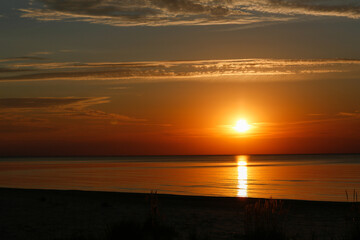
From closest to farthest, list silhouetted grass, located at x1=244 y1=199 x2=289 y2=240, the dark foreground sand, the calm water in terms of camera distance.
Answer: silhouetted grass, located at x1=244 y1=199 x2=289 y2=240 < the dark foreground sand < the calm water

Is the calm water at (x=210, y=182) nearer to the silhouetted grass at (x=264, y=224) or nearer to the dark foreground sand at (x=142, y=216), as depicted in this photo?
the dark foreground sand at (x=142, y=216)

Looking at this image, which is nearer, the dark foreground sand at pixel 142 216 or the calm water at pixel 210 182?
the dark foreground sand at pixel 142 216

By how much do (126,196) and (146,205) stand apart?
4.79 meters

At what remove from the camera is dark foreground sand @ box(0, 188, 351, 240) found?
45.0ft

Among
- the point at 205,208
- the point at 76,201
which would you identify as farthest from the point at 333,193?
the point at 76,201

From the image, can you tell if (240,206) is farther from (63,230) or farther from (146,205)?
(63,230)

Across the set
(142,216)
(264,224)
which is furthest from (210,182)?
→ (264,224)

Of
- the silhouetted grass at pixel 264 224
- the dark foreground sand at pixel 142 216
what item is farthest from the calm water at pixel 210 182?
the silhouetted grass at pixel 264 224

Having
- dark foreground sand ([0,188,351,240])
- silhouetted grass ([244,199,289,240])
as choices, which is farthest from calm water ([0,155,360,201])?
silhouetted grass ([244,199,289,240])

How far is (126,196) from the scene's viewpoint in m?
26.2

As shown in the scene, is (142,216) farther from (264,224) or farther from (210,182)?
(210,182)

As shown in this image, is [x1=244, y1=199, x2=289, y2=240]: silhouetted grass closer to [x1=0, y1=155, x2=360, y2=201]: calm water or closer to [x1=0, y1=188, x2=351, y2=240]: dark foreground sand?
[x1=0, y1=188, x2=351, y2=240]: dark foreground sand

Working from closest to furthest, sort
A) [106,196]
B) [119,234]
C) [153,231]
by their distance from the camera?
[119,234] < [153,231] < [106,196]

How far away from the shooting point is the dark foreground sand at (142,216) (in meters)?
13.7
